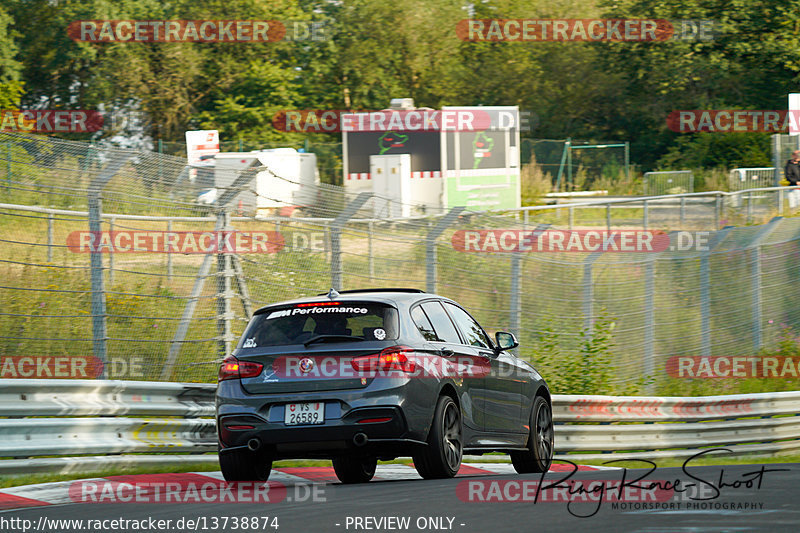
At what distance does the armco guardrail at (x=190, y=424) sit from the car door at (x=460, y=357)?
2356 millimetres

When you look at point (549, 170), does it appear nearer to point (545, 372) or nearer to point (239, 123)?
point (239, 123)

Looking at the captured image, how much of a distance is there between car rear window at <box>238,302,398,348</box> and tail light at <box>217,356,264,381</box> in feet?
0.49

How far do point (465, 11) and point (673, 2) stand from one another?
15.6 meters

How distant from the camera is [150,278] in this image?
13023mm

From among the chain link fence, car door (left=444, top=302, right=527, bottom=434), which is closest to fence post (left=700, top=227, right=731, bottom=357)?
the chain link fence

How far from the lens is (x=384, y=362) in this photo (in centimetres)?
892

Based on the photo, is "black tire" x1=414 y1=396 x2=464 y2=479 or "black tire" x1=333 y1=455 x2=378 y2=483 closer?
"black tire" x1=414 y1=396 x2=464 y2=479

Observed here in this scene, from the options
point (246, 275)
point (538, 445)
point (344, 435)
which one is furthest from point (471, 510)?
point (246, 275)

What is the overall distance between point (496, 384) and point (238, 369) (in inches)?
94.5

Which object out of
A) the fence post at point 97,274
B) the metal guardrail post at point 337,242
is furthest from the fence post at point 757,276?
the fence post at point 97,274

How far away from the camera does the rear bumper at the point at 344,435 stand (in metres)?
8.84

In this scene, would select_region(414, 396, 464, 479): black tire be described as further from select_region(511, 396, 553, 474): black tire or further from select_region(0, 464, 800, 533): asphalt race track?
select_region(511, 396, 553, 474): black tire

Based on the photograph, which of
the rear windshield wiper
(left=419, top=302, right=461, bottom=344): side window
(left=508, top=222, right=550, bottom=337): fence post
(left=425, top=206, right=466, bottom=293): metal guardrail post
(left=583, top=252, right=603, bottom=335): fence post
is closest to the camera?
the rear windshield wiper

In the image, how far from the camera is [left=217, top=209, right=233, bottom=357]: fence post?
509 inches
